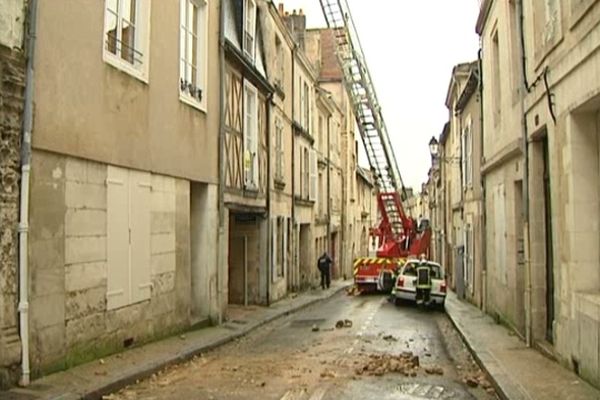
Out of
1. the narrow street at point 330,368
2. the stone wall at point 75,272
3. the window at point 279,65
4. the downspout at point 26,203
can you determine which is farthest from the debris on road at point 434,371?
the window at point 279,65

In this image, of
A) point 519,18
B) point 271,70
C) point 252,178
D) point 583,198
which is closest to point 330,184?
point 271,70

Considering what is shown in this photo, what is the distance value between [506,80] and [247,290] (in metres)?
9.70

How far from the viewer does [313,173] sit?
98.4 ft

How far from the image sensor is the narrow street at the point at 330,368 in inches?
313

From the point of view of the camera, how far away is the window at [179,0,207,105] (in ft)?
42.4

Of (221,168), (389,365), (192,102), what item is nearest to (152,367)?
(389,365)

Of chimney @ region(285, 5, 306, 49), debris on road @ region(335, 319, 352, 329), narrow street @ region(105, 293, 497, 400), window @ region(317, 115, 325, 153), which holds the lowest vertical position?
debris on road @ region(335, 319, 352, 329)

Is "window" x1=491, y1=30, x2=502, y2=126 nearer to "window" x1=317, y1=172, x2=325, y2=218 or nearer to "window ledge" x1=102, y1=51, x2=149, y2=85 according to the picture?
"window ledge" x1=102, y1=51, x2=149, y2=85

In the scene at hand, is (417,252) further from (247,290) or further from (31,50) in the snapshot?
(31,50)

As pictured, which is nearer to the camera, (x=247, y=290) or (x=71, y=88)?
(x=71, y=88)

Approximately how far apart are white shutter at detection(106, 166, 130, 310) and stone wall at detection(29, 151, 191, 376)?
0.42 ft

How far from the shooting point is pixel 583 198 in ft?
27.2

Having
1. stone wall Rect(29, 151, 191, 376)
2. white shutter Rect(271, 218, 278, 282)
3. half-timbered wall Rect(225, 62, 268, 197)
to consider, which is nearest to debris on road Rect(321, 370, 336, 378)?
stone wall Rect(29, 151, 191, 376)

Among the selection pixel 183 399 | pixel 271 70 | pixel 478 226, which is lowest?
pixel 183 399
